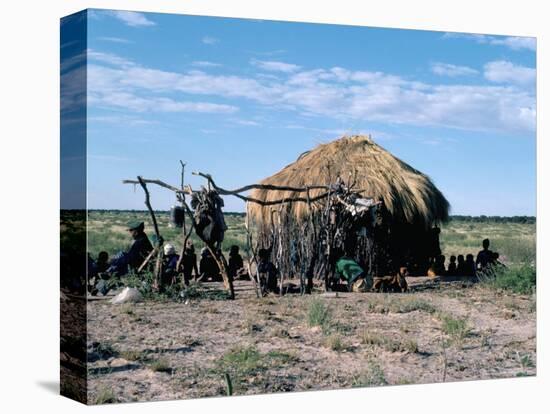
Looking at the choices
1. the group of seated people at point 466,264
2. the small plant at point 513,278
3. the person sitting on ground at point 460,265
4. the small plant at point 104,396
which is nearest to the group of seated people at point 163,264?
the small plant at point 104,396

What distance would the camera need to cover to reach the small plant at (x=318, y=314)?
1458 cm

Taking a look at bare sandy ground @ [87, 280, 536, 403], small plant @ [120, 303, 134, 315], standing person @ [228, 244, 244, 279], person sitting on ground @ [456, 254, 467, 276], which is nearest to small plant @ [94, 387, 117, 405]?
bare sandy ground @ [87, 280, 536, 403]

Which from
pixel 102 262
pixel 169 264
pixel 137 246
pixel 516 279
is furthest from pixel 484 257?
pixel 102 262

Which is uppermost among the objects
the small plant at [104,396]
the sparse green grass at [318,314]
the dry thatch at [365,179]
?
the dry thatch at [365,179]

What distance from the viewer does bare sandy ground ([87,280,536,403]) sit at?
13.4 m

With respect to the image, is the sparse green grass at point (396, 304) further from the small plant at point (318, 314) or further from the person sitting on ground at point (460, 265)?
the person sitting on ground at point (460, 265)

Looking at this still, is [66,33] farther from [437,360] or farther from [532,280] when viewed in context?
[532,280]

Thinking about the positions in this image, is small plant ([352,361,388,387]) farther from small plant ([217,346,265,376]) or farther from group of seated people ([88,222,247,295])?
group of seated people ([88,222,247,295])

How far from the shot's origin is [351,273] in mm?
15266

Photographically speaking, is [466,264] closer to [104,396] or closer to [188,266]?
[188,266]

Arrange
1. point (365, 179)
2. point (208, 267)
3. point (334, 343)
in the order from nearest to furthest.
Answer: point (208, 267), point (334, 343), point (365, 179)

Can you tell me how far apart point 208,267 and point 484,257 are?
395 cm

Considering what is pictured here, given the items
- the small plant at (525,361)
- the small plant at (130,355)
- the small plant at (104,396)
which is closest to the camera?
the small plant at (104,396)

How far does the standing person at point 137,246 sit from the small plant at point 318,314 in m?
2.10
